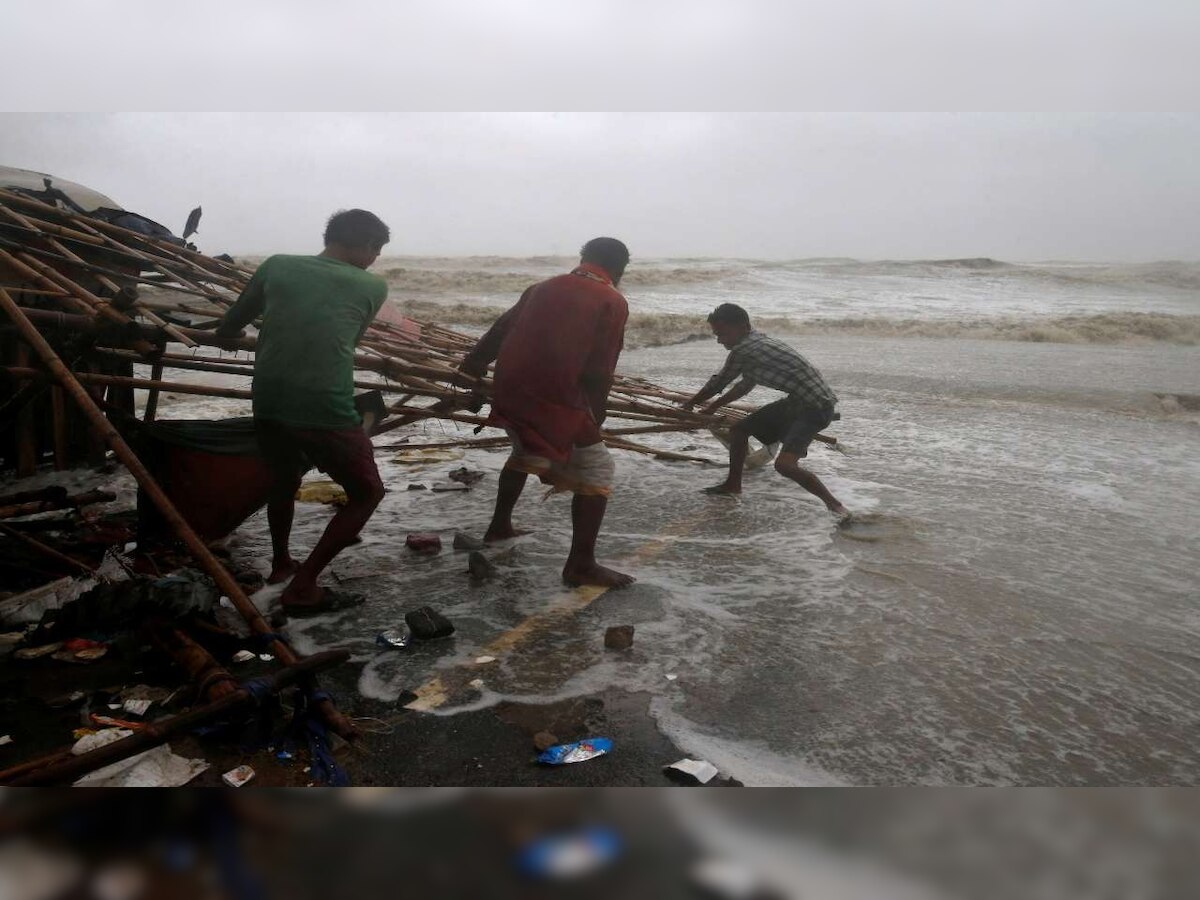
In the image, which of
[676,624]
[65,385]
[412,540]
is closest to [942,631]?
[676,624]

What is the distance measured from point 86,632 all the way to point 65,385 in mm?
728

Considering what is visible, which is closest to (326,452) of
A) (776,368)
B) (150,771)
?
(150,771)

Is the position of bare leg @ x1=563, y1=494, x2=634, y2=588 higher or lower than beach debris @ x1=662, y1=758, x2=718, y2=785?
higher

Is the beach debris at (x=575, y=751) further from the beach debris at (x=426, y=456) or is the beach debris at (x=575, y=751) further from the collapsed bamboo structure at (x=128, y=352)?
the beach debris at (x=426, y=456)

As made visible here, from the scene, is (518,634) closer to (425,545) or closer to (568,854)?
(425,545)

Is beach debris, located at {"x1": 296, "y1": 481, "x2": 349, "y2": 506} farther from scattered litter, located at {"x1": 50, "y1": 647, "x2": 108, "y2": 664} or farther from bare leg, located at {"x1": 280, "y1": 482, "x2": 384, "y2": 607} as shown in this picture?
scattered litter, located at {"x1": 50, "y1": 647, "x2": 108, "y2": 664}

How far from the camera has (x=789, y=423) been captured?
3.98 m

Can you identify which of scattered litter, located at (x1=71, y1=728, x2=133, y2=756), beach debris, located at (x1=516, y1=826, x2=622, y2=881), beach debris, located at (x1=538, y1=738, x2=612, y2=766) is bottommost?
beach debris, located at (x1=538, y1=738, x2=612, y2=766)

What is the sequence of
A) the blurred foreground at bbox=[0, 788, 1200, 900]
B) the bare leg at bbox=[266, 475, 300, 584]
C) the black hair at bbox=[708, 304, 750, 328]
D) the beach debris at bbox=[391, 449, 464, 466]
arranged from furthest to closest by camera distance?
the beach debris at bbox=[391, 449, 464, 466] < the black hair at bbox=[708, 304, 750, 328] < the bare leg at bbox=[266, 475, 300, 584] < the blurred foreground at bbox=[0, 788, 1200, 900]

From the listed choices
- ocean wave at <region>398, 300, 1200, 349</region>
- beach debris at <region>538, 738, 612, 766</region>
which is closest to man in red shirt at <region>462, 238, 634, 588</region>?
beach debris at <region>538, 738, 612, 766</region>

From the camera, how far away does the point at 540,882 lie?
1.10 m

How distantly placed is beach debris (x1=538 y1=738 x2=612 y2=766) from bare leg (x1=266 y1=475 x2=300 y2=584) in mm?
1356

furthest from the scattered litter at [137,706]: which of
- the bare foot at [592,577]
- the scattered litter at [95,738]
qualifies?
the bare foot at [592,577]

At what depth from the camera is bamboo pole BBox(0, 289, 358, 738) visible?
5.79ft
